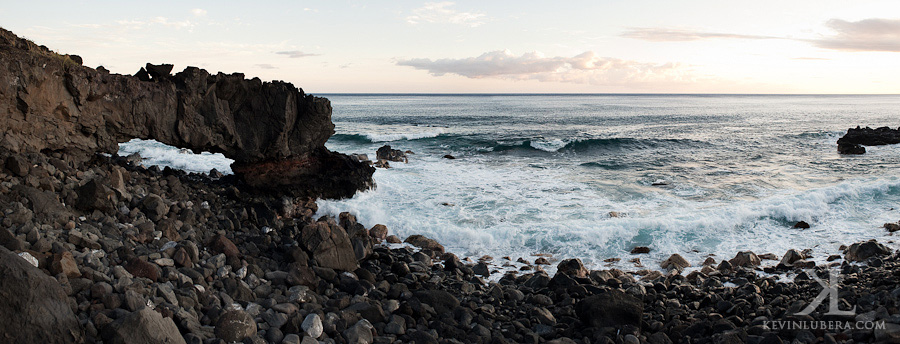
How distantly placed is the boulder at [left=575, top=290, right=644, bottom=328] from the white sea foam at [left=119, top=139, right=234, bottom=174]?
554 inches

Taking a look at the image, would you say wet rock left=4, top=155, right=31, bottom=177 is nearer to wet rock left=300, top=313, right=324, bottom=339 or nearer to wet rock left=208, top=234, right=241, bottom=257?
wet rock left=208, top=234, right=241, bottom=257

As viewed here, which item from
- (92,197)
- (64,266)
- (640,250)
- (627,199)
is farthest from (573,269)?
(92,197)

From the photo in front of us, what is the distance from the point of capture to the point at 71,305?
511 centimetres

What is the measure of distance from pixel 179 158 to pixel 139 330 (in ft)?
59.7

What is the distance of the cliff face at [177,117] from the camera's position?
8.73 meters

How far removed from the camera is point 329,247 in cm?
868

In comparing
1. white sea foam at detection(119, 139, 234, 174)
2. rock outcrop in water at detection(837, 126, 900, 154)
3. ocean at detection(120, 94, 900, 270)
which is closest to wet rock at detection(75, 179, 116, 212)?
ocean at detection(120, 94, 900, 270)

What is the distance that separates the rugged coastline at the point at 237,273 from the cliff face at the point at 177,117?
0.13ft

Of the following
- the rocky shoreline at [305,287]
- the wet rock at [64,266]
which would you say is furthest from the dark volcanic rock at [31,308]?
the wet rock at [64,266]

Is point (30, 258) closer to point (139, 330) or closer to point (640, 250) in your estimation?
point (139, 330)

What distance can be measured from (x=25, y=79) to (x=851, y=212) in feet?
64.4

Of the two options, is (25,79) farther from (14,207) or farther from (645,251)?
(645,251)

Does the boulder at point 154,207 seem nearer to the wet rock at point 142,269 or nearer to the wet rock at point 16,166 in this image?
the wet rock at point 16,166

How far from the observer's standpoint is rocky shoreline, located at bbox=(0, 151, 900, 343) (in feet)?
17.8
